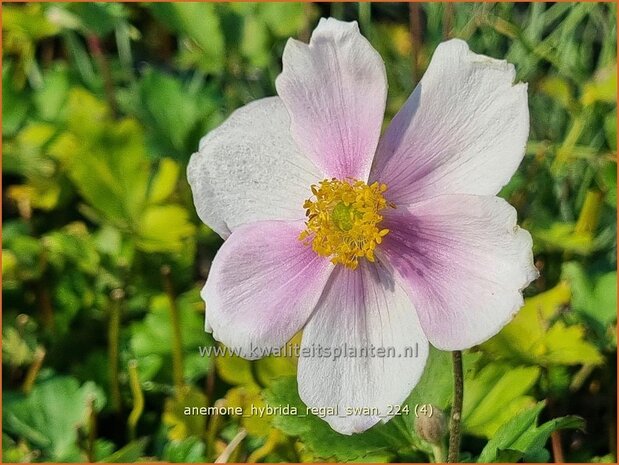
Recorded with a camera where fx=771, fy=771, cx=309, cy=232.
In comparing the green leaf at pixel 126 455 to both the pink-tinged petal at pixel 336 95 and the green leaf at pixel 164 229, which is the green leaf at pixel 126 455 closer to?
the green leaf at pixel 164 229

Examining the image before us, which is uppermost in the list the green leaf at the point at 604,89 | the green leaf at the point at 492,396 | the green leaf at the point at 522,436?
the green leaf at the point at 604,89

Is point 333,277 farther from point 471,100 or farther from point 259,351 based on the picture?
point 471,100

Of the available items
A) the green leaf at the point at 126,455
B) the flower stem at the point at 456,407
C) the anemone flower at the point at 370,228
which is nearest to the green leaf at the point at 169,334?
the green leaf at the point at 126,455

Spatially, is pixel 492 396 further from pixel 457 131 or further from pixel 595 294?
pixel 457 131

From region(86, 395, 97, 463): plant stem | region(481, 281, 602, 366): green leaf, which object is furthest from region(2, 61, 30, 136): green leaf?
region(481, 281, 602, 366): green leaf

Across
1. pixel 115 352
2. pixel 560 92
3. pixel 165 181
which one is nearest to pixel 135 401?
pixel 115 352

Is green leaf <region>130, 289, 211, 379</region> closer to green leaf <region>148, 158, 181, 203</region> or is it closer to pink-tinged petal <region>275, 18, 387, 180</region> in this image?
green leaf <region>148, 158, 181, 203</region>

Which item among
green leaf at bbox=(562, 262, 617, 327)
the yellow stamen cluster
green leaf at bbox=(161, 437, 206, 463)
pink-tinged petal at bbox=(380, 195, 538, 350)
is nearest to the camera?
pink-tinged petal at bbox=(380, 195, 538, 350)
